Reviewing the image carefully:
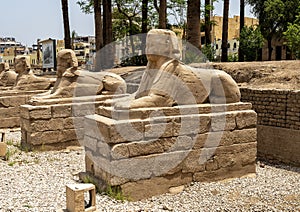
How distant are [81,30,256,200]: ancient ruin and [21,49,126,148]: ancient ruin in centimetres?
229

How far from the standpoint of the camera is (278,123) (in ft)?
23.6

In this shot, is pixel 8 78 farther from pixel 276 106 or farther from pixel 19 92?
pixel 276 106

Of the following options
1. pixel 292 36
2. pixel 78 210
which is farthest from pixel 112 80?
pixel 292 36

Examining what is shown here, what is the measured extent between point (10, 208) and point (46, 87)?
6.69 m

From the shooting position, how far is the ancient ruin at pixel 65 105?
7.30 meters

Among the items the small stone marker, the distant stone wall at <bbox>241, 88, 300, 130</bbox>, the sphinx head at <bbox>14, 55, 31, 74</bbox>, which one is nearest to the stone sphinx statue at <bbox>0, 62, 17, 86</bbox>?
the sphinx head at <bbox>14, 55, 31, 74</bbox>

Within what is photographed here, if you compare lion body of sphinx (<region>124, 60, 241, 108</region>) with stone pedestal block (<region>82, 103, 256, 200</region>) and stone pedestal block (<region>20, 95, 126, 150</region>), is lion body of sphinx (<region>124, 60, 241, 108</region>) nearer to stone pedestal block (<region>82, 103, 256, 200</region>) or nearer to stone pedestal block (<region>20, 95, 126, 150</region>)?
stone pedestal block (<region>82, 103, 256, 200</region>)

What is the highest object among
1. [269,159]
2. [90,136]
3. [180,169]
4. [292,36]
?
[292,36]

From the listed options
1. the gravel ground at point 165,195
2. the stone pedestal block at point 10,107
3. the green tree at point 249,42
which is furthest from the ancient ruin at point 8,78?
the green tree at point 249,42

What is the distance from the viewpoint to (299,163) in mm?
6770

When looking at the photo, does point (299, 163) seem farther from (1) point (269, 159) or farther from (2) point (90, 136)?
(2) point (90, 136)

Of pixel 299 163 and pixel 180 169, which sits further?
pixel 299 163

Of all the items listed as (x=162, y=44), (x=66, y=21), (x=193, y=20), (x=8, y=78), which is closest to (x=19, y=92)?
(x=8, y=78)

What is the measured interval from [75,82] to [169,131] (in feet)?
11.6
